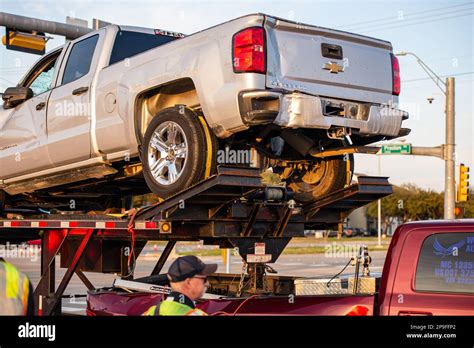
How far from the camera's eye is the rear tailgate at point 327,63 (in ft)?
20.2

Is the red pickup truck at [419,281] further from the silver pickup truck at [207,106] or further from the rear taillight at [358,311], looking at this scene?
the silver pickup truck at [207,106]

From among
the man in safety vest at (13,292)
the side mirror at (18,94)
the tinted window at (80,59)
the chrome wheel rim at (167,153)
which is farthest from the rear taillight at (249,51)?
the side mirror at (18,94)

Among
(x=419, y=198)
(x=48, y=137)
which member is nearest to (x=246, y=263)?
(x=48, y=137)

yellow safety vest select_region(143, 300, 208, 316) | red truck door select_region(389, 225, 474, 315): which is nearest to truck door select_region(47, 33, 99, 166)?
red truck door select_region(389, 225, 474, 315)

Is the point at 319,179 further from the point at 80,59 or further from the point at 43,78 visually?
the point at 43,78

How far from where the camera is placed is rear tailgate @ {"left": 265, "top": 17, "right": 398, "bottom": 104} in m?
6.16

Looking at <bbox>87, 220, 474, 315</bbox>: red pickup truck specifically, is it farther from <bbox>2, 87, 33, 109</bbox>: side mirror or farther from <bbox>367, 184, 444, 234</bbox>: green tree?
<bbox>367, 184, 444, 234</bbox>: green tree

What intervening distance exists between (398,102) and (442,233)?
263cm

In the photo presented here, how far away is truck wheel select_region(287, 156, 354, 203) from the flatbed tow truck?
82 mm

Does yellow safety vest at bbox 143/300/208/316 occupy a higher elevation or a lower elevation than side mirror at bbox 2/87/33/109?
lower

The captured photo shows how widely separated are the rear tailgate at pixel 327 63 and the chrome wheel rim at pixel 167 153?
0.99 meters

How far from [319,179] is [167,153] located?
1714 mm

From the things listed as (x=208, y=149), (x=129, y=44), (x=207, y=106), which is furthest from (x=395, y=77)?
(x=129, y=44)

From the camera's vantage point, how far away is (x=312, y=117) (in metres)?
6.18
